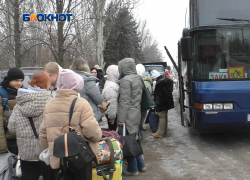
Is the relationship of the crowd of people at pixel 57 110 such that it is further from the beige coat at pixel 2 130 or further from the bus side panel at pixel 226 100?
the bus side panel at pixel 226 100

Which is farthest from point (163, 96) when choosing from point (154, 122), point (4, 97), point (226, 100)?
point (4, 97)

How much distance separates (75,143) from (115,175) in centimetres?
84

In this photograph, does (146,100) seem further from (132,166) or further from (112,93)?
(132,166)

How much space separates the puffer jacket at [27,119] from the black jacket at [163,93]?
4075 millimetres

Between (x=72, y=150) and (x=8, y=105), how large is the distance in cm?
169

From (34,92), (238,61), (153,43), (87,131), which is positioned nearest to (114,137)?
(87,131)

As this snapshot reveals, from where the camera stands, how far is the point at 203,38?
6.05 metres

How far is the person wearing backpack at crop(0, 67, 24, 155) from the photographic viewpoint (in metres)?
3.90

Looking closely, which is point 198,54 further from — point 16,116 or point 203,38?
point 16,116

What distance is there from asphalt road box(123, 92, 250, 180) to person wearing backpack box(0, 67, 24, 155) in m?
1.85

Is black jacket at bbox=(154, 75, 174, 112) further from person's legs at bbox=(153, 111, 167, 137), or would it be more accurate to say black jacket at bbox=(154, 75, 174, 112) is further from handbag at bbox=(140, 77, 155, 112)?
handbag at bbox=(140, 77, 155, 112)

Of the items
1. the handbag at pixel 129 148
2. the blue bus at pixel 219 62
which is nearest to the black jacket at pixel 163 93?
the blue bus at pixel 219 62

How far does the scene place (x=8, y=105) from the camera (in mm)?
4039

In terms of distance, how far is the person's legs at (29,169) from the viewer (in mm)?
3619
